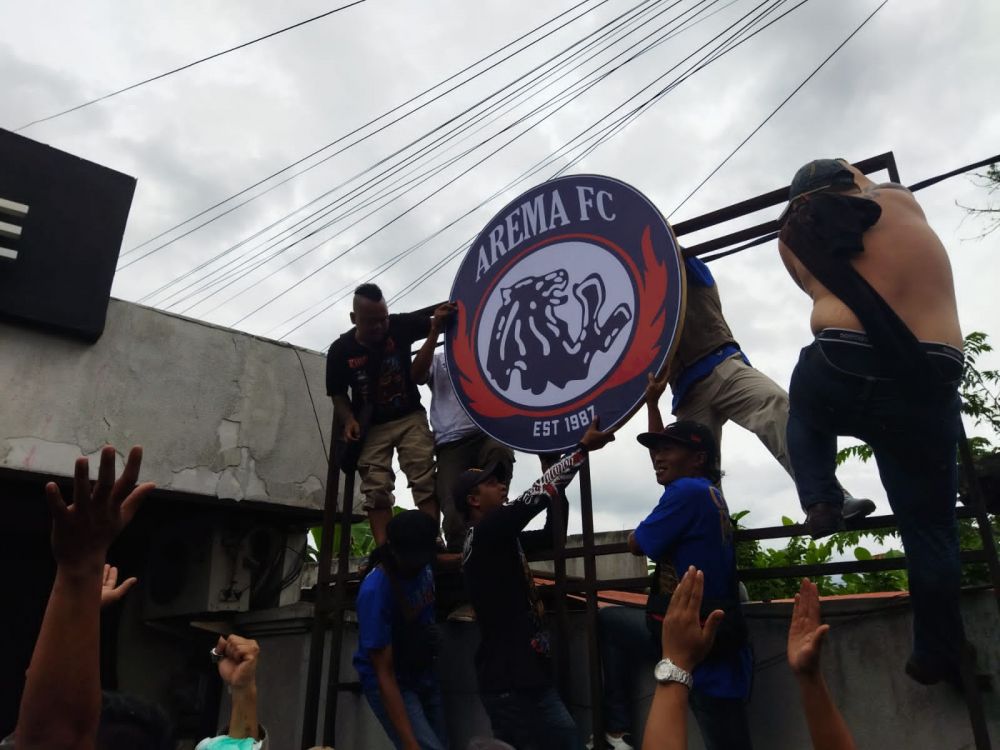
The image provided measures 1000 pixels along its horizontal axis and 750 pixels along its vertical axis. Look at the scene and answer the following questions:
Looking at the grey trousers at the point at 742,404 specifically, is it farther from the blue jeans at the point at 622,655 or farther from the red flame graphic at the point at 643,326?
the blue jeans at the point at 622,655

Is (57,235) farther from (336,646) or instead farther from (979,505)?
(979,505)

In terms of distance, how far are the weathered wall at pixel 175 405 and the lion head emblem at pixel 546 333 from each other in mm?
2821

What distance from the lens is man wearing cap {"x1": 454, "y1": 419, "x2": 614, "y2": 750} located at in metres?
3.55

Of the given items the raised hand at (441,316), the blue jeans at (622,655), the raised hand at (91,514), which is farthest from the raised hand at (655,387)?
the raised hand at (91,514)

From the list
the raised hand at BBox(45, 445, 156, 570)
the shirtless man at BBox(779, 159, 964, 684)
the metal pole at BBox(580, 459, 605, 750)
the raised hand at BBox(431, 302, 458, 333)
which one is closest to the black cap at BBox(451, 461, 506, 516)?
the metal pole at BBox(580, 459, 605, 750)

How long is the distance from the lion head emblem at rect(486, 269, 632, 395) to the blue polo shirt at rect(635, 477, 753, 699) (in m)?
0.95

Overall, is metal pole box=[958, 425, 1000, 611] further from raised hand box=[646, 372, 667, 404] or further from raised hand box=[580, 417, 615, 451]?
raised hand box=[580, 417, 615, 451]

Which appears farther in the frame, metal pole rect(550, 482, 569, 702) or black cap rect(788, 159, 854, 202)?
metal pole rect(550, 482, 569, 702)

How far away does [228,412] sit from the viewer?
6676mm

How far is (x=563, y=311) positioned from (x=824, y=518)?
5.52 feet

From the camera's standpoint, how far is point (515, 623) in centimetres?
371

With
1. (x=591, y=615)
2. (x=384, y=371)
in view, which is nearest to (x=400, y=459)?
(x=384, y=371)

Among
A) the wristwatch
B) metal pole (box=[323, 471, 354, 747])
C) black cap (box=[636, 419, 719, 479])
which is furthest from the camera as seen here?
metal pole (box=[323, 471, 354, 747])

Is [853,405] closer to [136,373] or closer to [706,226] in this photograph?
[706,226]
